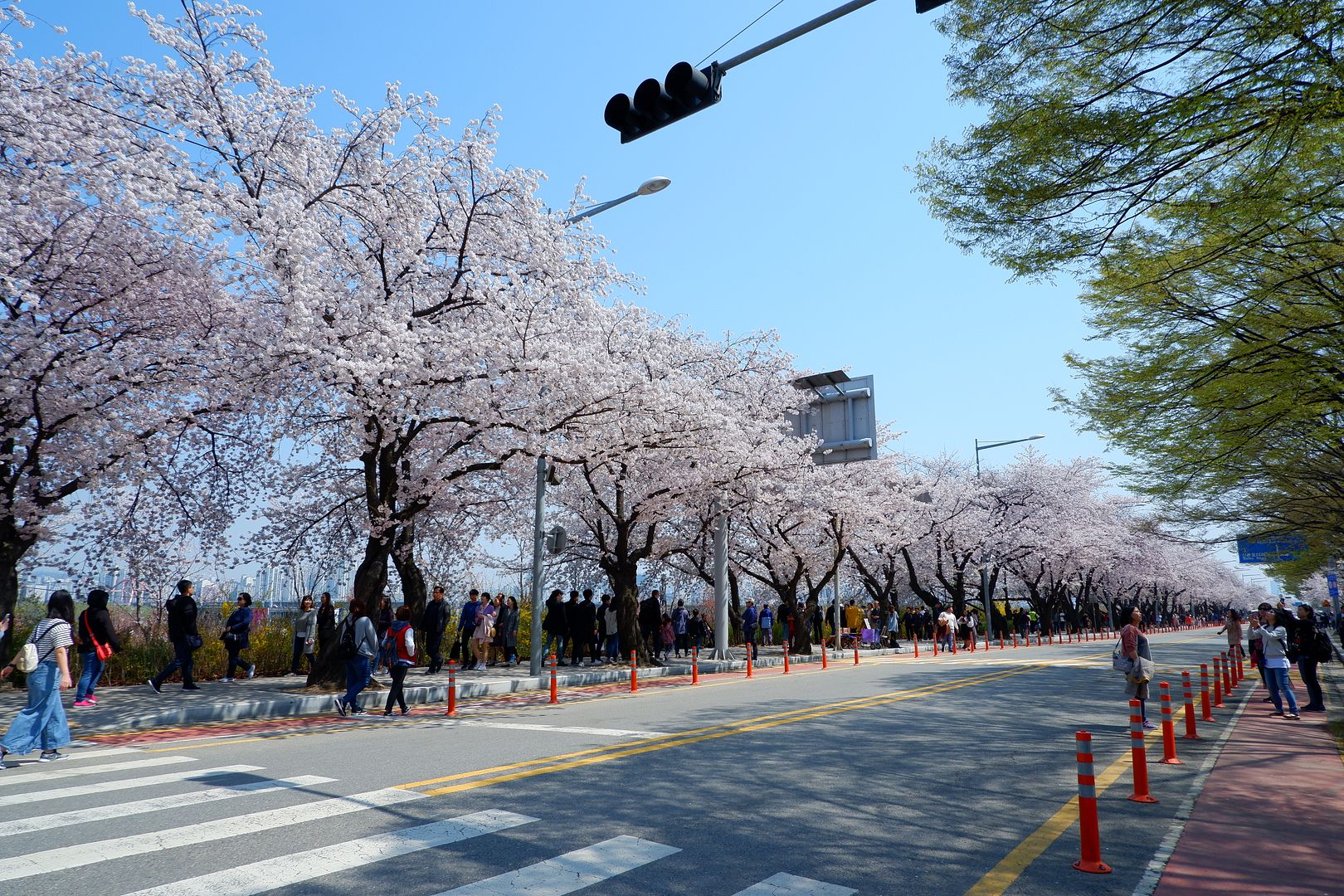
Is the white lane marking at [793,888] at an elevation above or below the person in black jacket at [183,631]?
below

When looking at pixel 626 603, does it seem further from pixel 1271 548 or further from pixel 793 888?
pixel 1271 548

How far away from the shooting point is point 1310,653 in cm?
1367

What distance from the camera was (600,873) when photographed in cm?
500

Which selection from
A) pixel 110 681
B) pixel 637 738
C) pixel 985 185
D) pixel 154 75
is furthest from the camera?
pixel 110 681

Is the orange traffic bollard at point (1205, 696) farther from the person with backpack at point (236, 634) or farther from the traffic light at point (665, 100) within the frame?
the person with backpack at point (236, 634)

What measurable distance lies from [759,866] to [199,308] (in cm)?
1376

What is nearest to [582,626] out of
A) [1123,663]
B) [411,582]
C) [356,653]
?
[411,582]

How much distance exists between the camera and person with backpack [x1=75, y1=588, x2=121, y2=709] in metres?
11.4

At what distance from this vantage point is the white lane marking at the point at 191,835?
5156mm

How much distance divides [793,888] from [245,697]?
12472 millimetres

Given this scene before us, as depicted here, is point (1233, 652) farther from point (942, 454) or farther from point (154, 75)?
point (942, 454)

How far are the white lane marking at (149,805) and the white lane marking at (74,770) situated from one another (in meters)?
1.80

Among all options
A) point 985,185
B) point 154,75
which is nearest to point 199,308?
point 154,75

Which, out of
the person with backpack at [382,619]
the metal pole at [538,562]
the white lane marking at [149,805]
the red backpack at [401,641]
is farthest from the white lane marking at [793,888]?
the person with backpack at [382,619]
